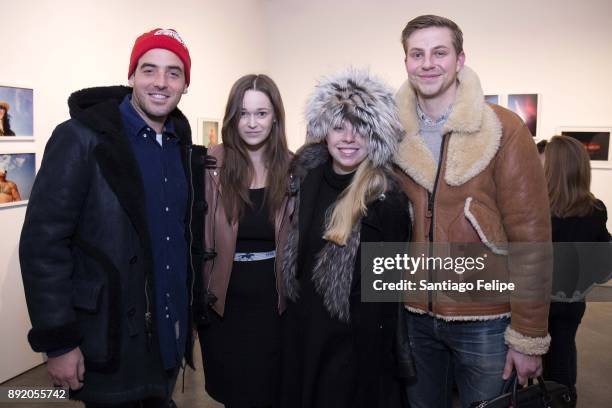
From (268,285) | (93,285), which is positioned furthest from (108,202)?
(268,285)

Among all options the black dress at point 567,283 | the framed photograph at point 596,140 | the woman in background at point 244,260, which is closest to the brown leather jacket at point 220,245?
the woman in background at point 244,260

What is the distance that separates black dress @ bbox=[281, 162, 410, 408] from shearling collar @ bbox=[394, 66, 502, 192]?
180mm

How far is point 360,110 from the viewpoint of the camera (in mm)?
2004

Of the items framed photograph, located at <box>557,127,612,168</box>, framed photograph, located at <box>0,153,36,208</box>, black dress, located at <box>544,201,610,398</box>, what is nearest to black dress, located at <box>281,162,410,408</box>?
black dress, located at <box>544,201,610,398</box>

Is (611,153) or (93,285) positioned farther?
(611,153)

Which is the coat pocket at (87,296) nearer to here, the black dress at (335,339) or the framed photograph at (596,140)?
the black dress at (335,339)

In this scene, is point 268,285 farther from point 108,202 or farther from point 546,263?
point 546,263

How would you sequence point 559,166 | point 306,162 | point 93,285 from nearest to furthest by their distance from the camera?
point 93,285, point 306,162, point 559,166

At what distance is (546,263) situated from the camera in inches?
70.6

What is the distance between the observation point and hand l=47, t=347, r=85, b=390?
1710mm

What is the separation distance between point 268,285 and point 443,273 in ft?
2.61

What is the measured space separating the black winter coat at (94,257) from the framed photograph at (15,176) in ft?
7.22

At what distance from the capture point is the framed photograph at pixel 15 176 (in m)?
3.58

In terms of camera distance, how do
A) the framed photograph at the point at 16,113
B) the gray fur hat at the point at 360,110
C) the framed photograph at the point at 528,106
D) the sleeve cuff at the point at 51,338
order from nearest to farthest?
the sleeve cuff at the point at 51,338, the gray fur hat at the point at 360,110, the framed photograph at the point at 16,113, the framed photograph at the point at 528,106
